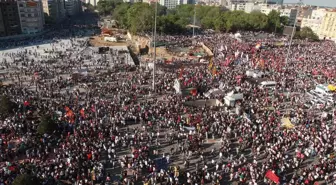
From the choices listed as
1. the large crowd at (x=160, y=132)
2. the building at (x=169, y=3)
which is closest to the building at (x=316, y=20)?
the large crowd at (x=160, y=132)

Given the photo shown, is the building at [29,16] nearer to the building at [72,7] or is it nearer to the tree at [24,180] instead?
the building at [72,7]

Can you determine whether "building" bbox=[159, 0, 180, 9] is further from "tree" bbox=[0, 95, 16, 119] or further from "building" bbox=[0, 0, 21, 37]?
"tree" bbox=[0, 95, 16, 119]

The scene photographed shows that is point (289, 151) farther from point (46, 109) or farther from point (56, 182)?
point (46, 109)

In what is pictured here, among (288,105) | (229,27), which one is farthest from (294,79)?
(229,27)

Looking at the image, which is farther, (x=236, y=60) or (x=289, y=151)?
(x=236, y=60)

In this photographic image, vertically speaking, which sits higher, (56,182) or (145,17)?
(145,17)

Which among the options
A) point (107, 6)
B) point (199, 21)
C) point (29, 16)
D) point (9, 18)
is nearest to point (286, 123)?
point (9, 18)

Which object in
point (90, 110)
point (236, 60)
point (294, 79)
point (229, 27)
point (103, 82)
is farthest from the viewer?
point (229, 27)
